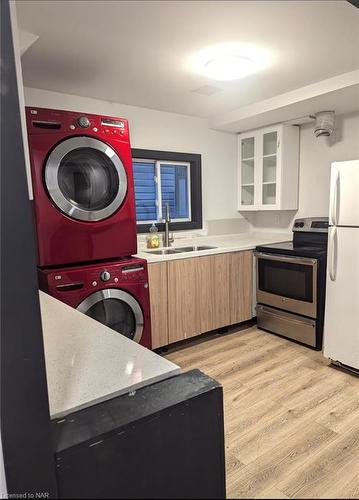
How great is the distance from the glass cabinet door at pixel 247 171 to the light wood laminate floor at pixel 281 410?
1670 millimetres

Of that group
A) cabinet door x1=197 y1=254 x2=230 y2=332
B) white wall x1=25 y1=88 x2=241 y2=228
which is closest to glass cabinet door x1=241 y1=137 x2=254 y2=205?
white wall x1=25 y1=88 x2=241 y2=228

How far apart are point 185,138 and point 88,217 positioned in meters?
1.75

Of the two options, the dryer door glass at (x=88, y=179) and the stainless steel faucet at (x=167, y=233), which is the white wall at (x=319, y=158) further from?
the dryer door glass at (x=88, y=179)

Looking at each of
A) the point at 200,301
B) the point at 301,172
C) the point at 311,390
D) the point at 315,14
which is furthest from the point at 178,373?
the point at 301,172

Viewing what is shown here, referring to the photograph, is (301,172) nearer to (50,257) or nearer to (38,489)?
(50,257)

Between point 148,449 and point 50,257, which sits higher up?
point 50,257

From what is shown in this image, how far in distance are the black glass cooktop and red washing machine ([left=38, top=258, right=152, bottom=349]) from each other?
1367mm

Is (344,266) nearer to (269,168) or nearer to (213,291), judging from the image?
(213,291)

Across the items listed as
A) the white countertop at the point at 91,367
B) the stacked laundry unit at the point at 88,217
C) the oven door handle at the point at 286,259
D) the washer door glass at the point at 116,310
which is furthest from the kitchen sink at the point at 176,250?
the white countertop at the point at 91,367

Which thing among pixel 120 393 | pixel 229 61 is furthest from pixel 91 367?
pixel 229 61

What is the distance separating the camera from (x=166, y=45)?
1.77 meters

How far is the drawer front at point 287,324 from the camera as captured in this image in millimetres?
2930

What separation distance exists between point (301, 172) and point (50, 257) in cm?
274

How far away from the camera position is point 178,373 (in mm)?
865
